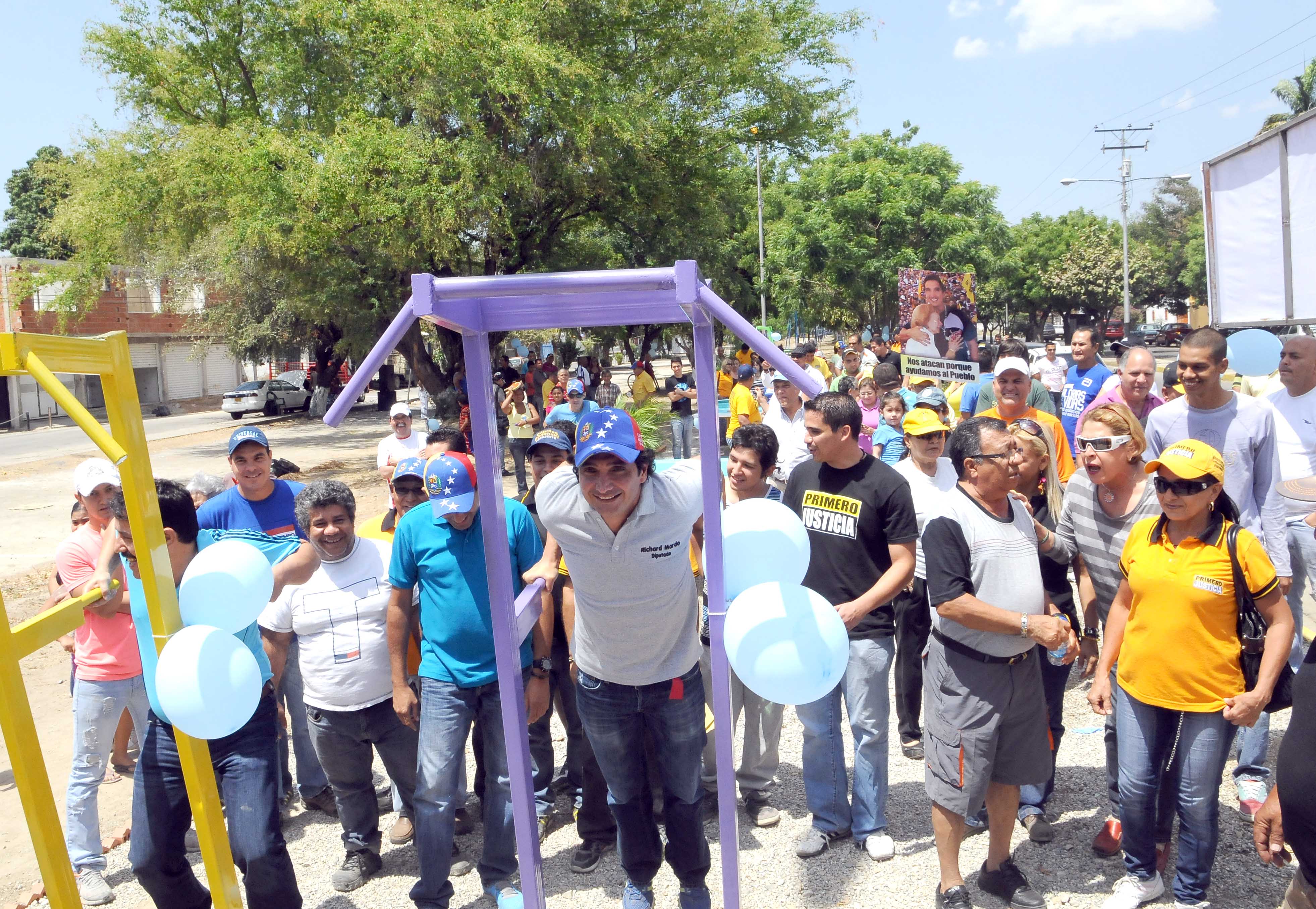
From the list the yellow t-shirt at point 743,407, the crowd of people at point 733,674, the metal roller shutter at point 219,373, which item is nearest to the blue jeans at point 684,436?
the yellow t-shirt at point 743,407

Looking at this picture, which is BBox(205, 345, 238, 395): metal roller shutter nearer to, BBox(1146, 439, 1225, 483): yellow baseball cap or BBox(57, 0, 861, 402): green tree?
BBox(57, 0, 861, 402): green tree

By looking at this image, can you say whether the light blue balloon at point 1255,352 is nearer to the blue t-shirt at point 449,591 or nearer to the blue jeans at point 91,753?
the blue t-shirt at point 449,591

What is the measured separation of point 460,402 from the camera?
1102cm

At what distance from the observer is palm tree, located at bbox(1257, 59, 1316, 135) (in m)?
39.7

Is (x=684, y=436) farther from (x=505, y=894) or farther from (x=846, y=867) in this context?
(x=505, y=894)

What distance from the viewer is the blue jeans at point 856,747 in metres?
3.85

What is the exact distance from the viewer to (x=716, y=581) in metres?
2.85

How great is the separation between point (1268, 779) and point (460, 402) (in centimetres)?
869

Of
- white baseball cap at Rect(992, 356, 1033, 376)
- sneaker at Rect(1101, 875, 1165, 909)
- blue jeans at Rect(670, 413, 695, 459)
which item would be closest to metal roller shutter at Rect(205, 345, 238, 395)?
blue jeans at Rect(670, 413, 695, 459)

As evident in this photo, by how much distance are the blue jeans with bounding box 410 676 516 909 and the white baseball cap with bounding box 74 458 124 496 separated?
6.47 feet

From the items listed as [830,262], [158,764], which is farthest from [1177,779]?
[830,262]

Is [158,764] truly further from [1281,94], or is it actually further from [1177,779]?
[1281,94]

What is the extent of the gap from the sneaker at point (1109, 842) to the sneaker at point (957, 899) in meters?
0.68

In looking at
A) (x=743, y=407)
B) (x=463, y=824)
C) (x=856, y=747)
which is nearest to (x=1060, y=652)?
(x=856, y=747)
